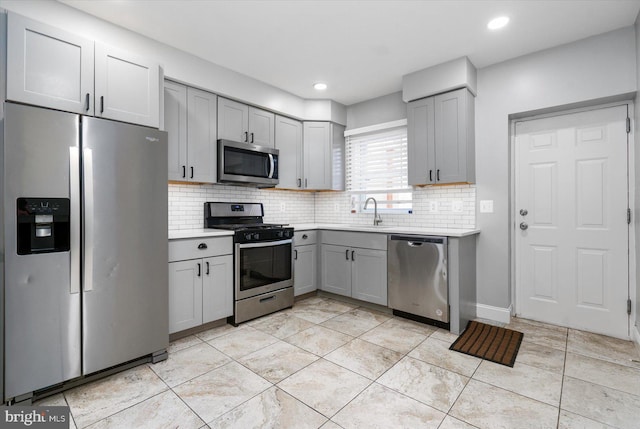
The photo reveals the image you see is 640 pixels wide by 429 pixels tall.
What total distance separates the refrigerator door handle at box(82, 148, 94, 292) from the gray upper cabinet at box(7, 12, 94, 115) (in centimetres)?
39

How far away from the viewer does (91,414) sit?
5.81ft

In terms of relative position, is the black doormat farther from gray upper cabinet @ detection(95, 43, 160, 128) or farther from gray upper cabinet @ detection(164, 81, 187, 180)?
gray upper cabinet @ detection(95, 43, 160, 128)

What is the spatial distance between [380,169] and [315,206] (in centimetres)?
122

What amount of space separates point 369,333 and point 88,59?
121 inches

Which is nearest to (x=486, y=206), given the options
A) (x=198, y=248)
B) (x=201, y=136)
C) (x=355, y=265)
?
(x=355, y=265)

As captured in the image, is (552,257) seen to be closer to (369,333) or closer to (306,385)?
(369,333)

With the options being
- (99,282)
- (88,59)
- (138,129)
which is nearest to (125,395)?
(99,282)

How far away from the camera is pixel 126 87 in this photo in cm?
230

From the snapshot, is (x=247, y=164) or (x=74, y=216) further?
(x=247, y=164)

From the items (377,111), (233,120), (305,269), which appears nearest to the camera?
(233,120)

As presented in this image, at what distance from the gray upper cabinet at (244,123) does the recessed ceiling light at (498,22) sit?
239cm

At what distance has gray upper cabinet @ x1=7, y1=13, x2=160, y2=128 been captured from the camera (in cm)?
188

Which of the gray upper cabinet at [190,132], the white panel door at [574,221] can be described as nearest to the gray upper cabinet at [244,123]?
the gray upper cabinet at [190,132]

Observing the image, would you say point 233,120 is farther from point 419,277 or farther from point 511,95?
point 511,95
